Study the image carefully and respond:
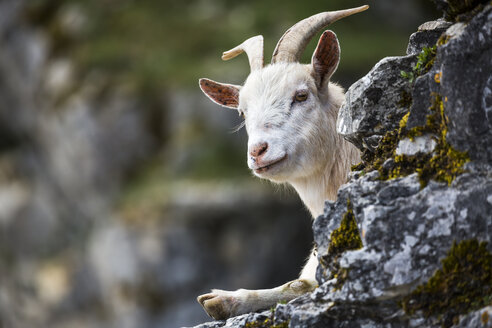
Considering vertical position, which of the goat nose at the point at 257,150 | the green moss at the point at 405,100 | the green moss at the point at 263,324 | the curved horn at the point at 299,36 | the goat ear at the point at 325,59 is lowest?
the green moss at the point at 263,324

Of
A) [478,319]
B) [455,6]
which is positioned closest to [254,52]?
[455,6]

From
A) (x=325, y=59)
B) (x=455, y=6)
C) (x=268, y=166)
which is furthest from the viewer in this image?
(x=325, y=59)

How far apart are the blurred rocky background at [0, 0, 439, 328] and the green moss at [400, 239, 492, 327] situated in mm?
23499

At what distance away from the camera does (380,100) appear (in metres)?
6.21

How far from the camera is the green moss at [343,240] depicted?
5.45 meters

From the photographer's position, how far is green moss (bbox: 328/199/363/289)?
545 cm

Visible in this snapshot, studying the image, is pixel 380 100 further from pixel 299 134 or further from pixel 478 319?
pixel 478 319

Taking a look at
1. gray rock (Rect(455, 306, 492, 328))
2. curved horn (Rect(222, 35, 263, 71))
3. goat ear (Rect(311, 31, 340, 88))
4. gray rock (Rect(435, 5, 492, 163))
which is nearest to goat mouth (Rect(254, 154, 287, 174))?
goat ear (Rect(311, 31, 340, 88))

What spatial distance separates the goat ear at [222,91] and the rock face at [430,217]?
4.57 metres

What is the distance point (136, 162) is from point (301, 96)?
86.3 feet

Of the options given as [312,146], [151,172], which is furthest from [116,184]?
[312,146]

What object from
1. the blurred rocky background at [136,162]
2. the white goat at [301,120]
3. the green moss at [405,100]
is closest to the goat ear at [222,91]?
the white goat at [301,120]

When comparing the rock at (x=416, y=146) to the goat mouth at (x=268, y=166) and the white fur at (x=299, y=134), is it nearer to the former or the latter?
the white fur at (x=299, y=134)

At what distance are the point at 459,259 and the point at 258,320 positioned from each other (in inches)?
80.6
